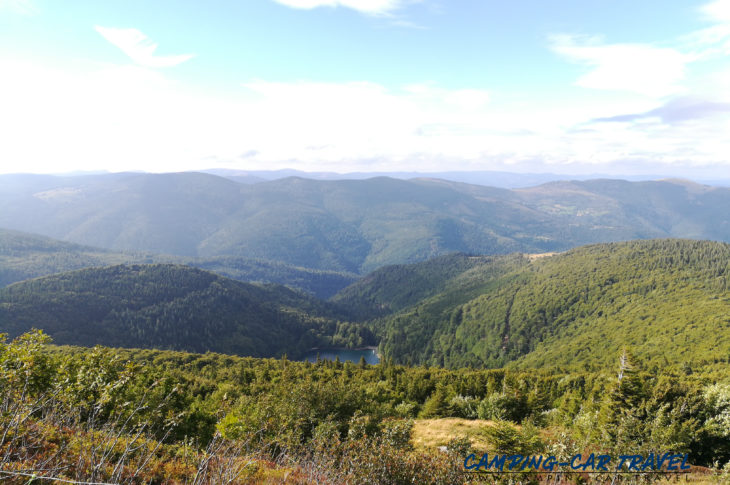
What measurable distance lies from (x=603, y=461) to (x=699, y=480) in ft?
23.6

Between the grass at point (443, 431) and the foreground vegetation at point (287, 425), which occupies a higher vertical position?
the foreground vegetation at point (287, 425)

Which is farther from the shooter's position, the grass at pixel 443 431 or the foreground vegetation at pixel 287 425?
the grass at pixel 443 431

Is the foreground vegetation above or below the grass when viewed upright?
above

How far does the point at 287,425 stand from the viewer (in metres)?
34.1

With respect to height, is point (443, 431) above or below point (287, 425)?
below

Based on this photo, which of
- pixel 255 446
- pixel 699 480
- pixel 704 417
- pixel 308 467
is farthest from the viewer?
pixel 704 417

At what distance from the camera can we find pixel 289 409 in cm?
3969

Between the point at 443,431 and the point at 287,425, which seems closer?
the point at 287,425

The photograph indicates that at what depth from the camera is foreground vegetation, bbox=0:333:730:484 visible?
15.9 m

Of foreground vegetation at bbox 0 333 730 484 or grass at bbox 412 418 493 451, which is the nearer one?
foreground vegetation at bbox 0 333 730 484

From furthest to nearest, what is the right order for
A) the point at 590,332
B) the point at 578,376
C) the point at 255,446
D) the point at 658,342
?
1. the point at 590,332
2. the point at 658,342
3. the point at 578,376
4. the point at 255,446

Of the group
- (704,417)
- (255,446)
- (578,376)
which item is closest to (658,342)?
(578,376)

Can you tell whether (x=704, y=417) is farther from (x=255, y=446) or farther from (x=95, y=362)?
(x=95, y=362)

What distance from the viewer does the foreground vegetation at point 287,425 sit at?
1591cm
